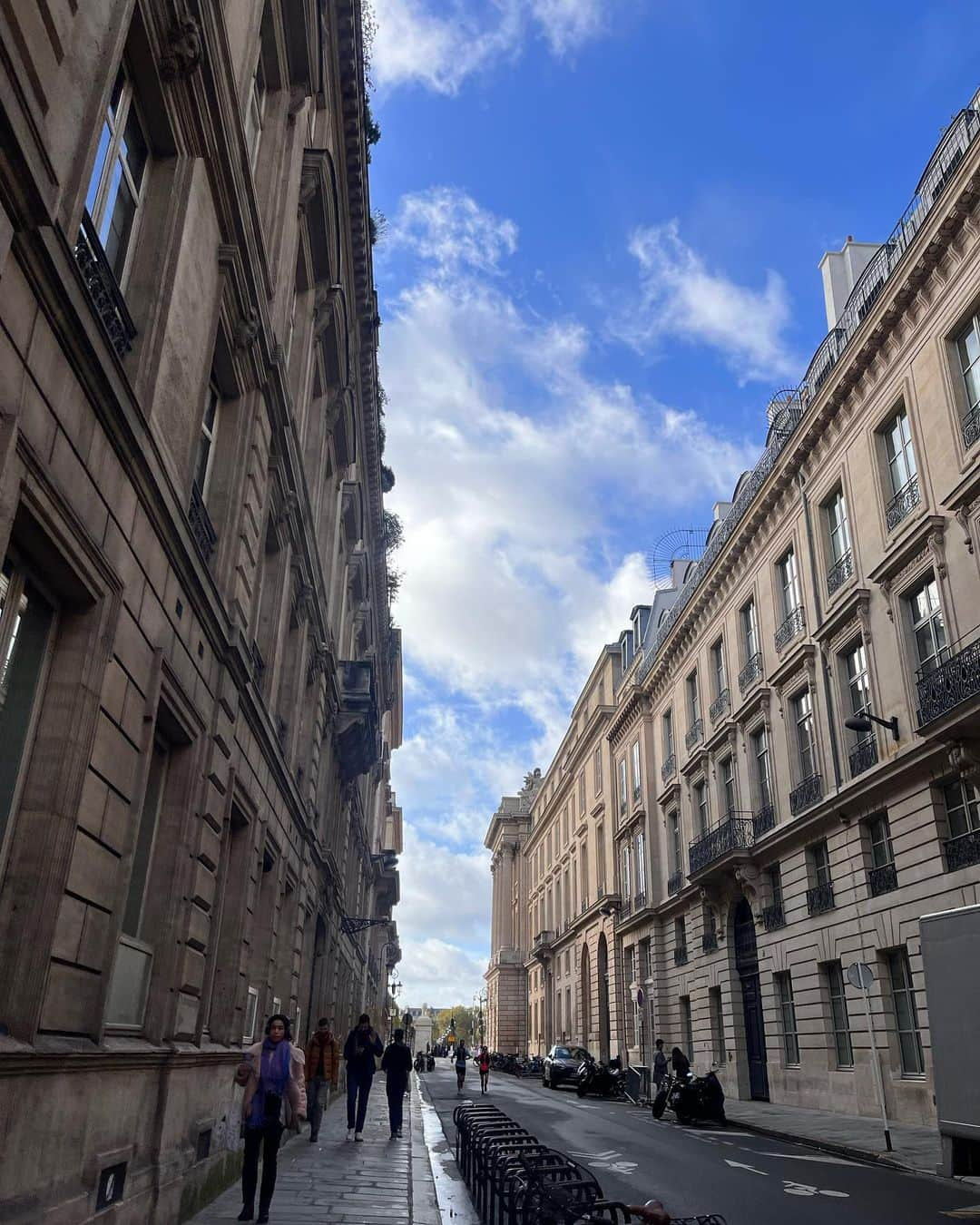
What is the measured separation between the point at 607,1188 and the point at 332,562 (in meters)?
14.4

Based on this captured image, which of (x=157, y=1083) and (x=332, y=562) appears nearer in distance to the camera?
(x=157, y=1083)

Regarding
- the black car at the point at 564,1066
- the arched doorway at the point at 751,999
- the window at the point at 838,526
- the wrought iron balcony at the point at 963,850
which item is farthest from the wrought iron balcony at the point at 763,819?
the black car at the point at 564,1066

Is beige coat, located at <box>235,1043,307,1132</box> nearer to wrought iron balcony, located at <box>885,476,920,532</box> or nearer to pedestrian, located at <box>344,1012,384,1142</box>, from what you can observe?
pedestrian, located at <box>344,1012,384,1142</box>

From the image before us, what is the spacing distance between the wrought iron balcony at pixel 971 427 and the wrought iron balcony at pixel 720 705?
14.7 meters

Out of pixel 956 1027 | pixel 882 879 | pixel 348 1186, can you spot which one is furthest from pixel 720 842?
pixel 348 1186

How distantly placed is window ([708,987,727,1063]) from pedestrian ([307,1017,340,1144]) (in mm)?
19774

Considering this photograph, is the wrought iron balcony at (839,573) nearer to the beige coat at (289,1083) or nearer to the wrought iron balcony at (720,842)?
the wrought iron balcony at (720,842)

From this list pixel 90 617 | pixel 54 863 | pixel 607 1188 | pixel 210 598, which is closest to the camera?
pixel 54 863

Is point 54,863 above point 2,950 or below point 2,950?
above

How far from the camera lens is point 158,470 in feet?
25.2

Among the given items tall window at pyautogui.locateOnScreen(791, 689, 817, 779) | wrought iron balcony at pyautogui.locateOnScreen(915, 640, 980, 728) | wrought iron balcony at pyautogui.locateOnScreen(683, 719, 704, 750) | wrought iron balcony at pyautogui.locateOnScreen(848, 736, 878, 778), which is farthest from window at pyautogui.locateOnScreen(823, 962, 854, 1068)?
wrought iron balcony at pyautogui.locateOnScreen(683, 719, 704, 750)

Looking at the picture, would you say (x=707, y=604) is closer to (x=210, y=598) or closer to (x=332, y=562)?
(x=332, y=562)

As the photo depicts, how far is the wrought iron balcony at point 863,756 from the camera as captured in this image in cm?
→ 2270

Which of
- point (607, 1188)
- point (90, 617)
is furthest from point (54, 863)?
point (607, 1188)
